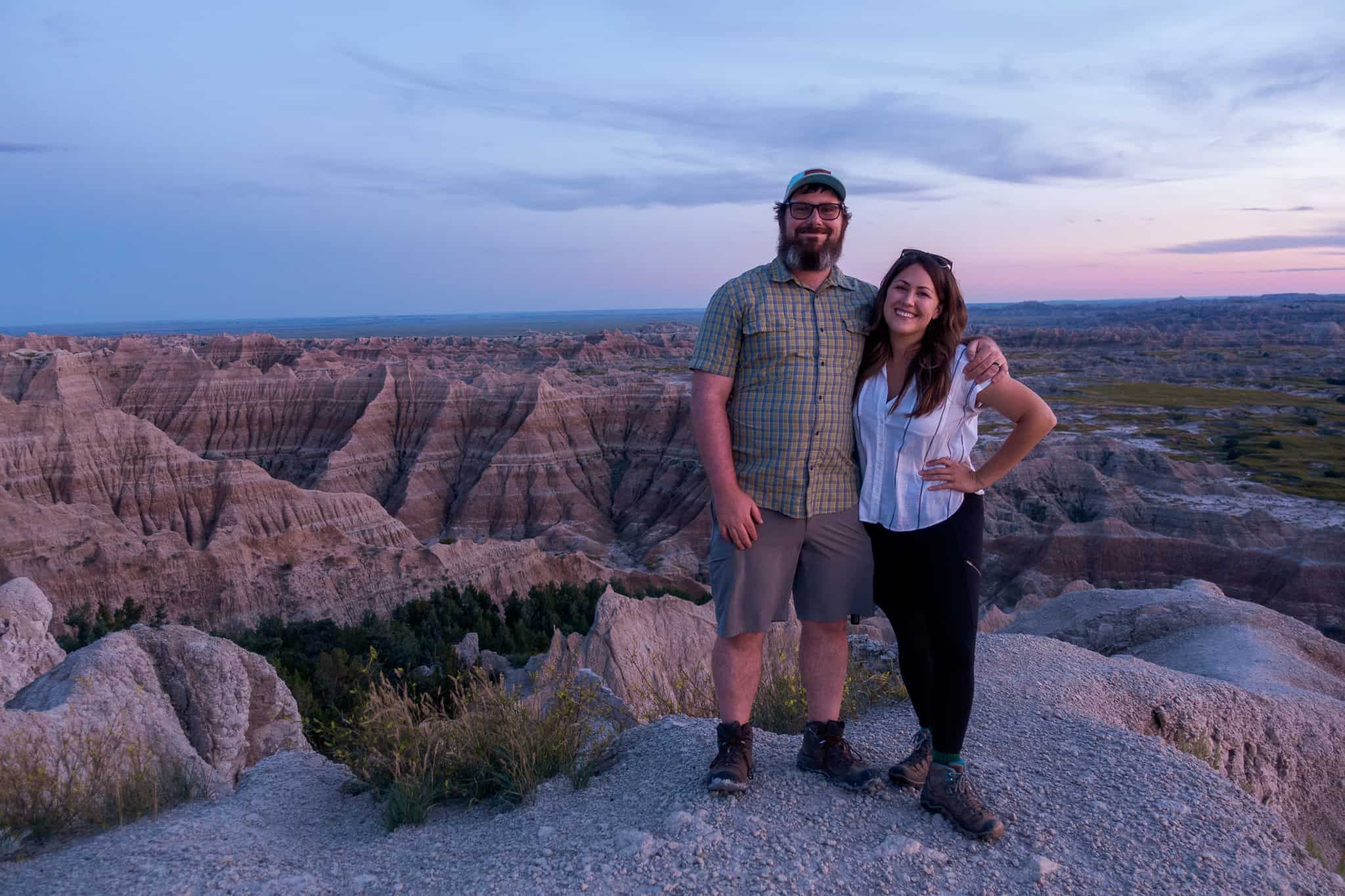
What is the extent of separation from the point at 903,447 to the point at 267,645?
18.5 meters

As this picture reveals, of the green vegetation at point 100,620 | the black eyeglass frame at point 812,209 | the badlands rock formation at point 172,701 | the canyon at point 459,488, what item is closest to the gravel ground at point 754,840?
the badlands rock formation at point 172,701

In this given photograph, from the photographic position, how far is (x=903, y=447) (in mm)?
3768

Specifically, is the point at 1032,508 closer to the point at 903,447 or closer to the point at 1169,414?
the point at 903,447

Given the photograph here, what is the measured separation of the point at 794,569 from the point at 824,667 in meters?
0.60

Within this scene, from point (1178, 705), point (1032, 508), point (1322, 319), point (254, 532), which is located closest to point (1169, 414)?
point (1032, 508)

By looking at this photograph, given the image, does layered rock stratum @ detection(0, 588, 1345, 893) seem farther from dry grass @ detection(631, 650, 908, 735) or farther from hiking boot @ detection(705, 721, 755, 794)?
dry grass @ detection(631, 650, 908, 735)

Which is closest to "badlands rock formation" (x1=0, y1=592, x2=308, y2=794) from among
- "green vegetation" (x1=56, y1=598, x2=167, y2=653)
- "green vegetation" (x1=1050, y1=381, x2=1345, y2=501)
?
"green vegetation" (x1=56, y1=598, x2=167, y2=653)

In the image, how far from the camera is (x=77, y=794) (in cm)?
438

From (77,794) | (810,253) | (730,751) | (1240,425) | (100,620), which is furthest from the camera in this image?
(1240,425)

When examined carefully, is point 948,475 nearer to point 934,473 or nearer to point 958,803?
point 934,473

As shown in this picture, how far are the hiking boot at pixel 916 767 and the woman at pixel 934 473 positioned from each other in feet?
0.45

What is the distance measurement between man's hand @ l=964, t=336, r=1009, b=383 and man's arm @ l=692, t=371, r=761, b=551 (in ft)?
3.57

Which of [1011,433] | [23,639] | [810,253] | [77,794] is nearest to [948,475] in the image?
[1011,433]

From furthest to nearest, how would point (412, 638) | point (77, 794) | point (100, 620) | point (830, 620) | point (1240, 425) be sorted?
point (1240, 425)
point (412, 638)
point (100, 620)
point (77, 794)
point (830, 620)
